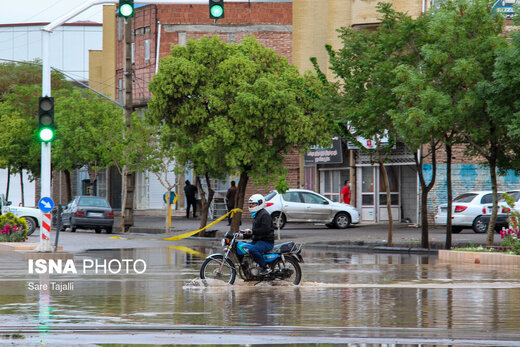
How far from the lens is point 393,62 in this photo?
28.1 m

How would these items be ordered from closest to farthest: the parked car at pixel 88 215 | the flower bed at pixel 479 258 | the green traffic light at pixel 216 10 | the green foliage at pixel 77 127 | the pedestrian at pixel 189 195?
the green traffic light at pixel 216 10 → the flower bed at pixel 479 258 → the parked car at pixel 88 215 → the pedestrian at pixel 189 195 → the green foliage at pixel 77 127

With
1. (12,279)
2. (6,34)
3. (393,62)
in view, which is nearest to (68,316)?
(12,279)

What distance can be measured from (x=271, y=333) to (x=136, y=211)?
53939mm

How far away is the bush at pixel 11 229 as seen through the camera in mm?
29750

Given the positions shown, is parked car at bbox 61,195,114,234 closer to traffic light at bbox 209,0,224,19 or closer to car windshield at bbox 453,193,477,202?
car windshield at bbox 453,193,477,202

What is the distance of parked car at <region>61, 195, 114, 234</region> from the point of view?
41625 millimetres

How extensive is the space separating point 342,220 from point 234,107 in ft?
27.5

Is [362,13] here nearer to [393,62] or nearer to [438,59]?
[393,62]

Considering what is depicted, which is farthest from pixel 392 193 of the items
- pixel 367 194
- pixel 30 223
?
pixel 30 223

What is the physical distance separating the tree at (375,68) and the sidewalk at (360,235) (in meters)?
1.59

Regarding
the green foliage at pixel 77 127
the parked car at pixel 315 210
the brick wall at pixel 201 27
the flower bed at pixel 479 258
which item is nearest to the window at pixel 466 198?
the parked car at pixel 315 210

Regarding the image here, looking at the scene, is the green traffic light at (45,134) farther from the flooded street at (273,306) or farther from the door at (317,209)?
the door at (317,209)

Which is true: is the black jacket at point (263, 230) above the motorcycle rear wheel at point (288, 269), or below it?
above

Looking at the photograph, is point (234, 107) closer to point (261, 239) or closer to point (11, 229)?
point (11, 229)
